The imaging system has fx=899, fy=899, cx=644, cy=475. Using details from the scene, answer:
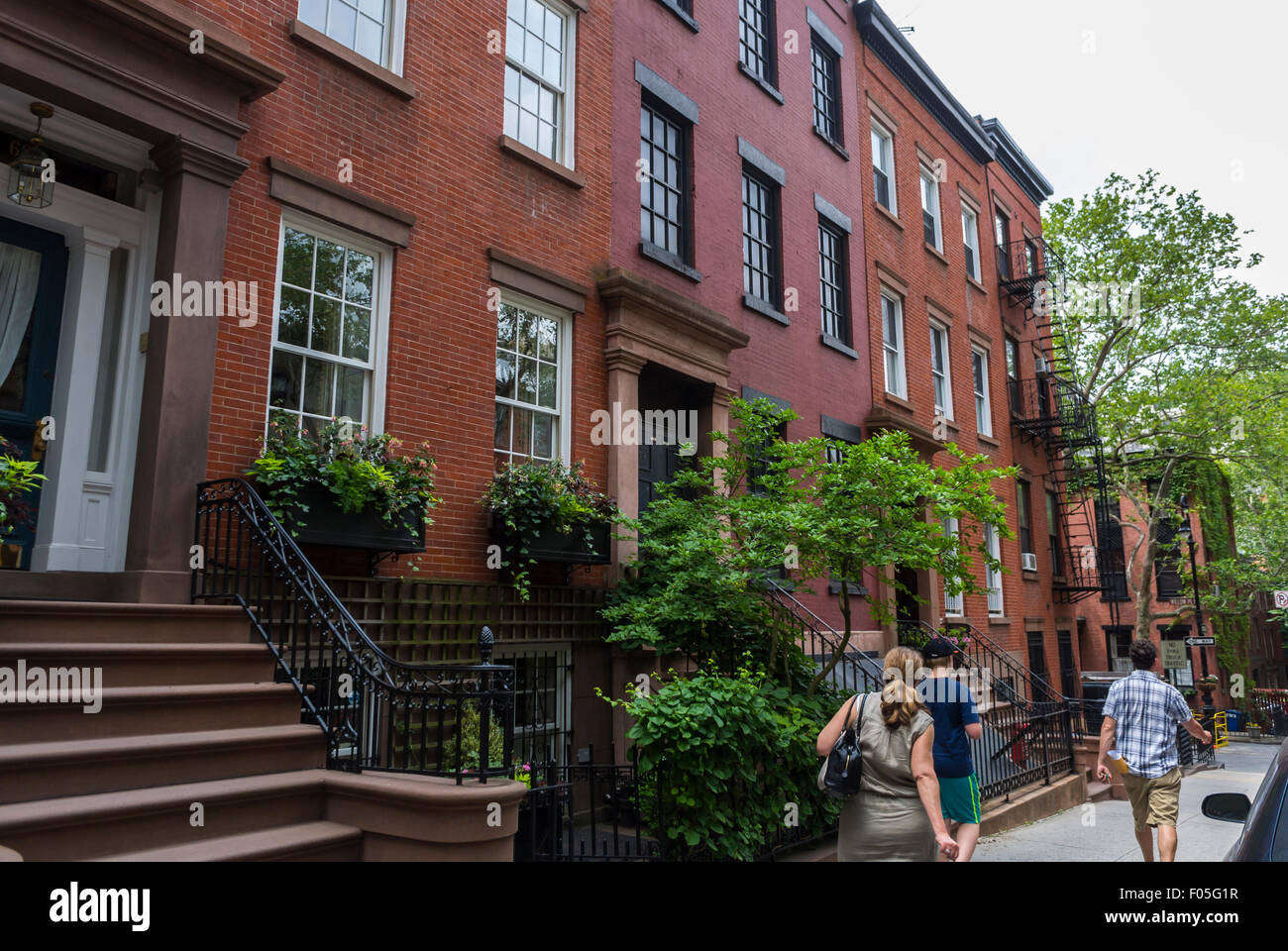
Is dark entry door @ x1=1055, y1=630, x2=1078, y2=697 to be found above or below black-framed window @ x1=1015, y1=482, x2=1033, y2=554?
below

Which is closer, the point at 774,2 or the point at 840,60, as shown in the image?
the point at 774,2

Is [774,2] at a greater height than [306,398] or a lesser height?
greater

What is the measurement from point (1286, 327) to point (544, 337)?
2373 cm

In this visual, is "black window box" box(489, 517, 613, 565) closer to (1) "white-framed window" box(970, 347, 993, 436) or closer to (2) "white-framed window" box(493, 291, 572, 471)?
(2) "white-framed window" box(493, 291, 572, 471)

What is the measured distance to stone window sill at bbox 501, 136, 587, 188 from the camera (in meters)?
9.29

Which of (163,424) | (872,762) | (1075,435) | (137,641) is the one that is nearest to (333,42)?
(163,424)

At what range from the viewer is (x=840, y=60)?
16.4 metres

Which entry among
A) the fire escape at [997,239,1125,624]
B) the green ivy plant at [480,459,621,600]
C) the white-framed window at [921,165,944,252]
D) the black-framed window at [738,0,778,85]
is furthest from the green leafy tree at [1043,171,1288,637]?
the green ivy plant at [480,459,621,600]

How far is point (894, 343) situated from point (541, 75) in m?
9.34

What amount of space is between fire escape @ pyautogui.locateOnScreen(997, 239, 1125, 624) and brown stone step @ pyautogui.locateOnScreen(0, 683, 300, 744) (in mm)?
19730

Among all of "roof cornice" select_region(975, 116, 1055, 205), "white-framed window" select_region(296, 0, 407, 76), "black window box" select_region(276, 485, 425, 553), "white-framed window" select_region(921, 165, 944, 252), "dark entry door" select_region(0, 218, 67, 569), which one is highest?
"roof cornice" select_region(975, 116, 1055, 205)

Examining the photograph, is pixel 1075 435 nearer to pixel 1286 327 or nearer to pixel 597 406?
pixel 1286 327

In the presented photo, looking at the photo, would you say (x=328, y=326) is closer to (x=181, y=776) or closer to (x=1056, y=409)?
(x=181, y=776)

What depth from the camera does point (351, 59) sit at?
788 centimetres
